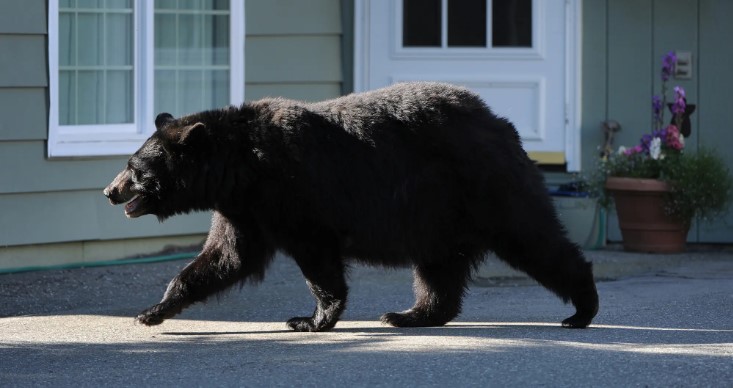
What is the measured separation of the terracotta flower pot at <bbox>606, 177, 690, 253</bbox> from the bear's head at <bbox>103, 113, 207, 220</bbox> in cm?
408

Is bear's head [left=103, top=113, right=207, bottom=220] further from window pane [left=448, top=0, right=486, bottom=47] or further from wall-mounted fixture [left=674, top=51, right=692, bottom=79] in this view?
wall-mounted fixture [left=674, top=51, right=692, bottom=79]

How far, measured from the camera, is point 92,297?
27.5ft

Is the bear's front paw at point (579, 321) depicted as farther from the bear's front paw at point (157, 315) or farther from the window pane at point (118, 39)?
the window pane at point (118, 39)

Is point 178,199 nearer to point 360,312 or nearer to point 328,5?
point 360,312

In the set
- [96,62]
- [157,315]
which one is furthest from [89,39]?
[157,315]

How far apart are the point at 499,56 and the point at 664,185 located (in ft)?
5.20

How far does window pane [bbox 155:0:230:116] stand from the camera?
978 cm

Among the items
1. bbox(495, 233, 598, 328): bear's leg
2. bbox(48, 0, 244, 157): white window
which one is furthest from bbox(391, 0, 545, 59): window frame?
bbox(495, 233, 598, 328): bear's leg

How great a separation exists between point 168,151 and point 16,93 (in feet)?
7.90

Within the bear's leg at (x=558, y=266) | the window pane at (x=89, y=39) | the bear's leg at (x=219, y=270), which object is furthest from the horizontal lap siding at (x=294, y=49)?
the bear's leg at (x=558, y=266)

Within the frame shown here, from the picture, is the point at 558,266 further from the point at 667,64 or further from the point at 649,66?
the point at 649,66

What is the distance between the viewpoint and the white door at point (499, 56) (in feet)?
34.3

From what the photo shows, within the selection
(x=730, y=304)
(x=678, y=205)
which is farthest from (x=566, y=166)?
(x=730, y=304)

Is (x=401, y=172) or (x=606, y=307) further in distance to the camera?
(x=606, y=307)
